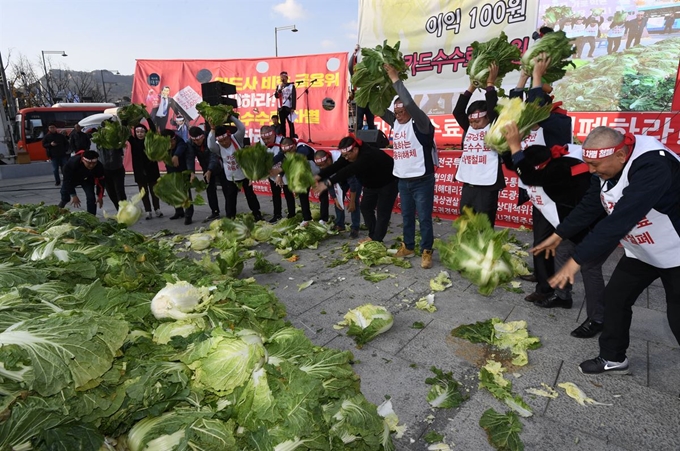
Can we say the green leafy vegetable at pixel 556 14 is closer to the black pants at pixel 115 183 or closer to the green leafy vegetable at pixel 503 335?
the green leafy vegetable at pixel 503 335

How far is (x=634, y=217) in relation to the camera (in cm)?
262

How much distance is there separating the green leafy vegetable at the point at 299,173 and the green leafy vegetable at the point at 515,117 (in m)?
3.61

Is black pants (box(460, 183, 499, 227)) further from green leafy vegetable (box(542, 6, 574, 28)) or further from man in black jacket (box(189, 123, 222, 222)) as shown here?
green leafy vegetable (box(542, 6, 574, 28))

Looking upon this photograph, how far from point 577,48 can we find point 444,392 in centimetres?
1002

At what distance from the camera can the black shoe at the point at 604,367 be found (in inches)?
126

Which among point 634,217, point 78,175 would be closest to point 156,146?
point 78,175

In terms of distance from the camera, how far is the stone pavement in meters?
2.67

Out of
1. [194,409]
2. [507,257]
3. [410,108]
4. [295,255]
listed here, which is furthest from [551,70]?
[194,409]

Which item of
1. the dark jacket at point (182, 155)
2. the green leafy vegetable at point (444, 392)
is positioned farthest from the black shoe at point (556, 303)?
the dark jacket at point (182, 155)

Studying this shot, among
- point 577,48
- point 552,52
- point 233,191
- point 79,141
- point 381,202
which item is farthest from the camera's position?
point 79,141

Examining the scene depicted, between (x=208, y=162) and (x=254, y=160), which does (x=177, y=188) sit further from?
(x=254, y=160)

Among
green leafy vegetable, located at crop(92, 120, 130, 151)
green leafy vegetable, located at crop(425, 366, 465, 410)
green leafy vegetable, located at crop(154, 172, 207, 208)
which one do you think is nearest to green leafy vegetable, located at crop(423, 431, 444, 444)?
green leafy vegetable, located at crop(425, 366, 465, 410)

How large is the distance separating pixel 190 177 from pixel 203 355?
6.98m

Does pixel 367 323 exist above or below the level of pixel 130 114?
below
